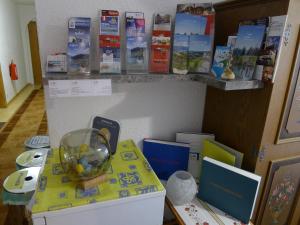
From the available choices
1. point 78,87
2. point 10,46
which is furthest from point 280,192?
point 10,46

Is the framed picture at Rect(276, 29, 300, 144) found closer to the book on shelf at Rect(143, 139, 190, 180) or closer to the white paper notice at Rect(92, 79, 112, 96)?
the book on shelf at Rect(143, 139, 190, 180)

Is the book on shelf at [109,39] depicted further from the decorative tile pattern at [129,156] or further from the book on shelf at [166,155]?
the book on shelf at [166,155]

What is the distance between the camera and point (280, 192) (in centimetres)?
128

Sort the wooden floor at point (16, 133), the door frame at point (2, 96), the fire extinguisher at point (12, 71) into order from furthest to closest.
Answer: the fire extinguisher at point (12, 71)
the door frame at point (2, 96)
the wooden floor at point (16, 133)

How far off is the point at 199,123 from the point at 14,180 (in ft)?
3.98

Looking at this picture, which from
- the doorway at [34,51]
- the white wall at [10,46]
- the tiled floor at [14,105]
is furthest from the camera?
the doorway at [34,51]

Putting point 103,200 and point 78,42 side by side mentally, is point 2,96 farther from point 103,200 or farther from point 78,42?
point 103,200

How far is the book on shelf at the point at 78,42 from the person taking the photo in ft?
3.35

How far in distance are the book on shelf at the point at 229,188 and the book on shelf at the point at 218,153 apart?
99 millimetres

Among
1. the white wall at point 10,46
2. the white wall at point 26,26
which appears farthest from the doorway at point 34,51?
the white wall at point 10,46

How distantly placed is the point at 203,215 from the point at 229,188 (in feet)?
0.59

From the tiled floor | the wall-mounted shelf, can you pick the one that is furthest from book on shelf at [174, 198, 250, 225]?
the tiled floor

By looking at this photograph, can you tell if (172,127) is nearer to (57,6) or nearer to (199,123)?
(199,123)

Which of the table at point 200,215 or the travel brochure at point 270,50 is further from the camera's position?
the table at point 200,215
